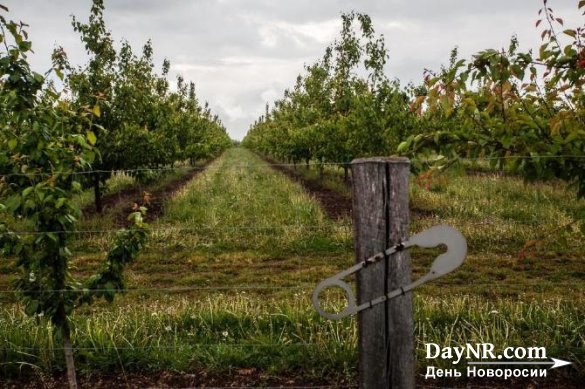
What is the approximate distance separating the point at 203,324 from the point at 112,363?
38.3 inches

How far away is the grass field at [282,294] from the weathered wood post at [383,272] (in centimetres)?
90

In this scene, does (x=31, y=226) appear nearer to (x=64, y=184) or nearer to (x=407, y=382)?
(x=64, y=184)

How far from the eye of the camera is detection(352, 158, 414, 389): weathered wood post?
224 cm

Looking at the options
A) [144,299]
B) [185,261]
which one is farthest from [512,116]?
[185,261]

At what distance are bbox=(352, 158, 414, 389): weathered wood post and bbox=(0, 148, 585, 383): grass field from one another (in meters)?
0.90

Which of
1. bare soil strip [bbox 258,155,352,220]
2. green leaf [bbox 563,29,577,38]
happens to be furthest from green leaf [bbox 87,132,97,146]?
bare soil strip [bbox 258,155,352,220]

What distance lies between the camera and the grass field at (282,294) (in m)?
4.19

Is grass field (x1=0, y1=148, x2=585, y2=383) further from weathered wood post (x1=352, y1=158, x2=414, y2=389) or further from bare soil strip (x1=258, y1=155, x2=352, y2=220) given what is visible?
weathered wood post (x1=352, y1=158, x2=414, y2=389)

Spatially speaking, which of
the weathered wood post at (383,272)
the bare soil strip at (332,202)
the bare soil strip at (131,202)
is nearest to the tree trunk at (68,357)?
the weathered wood post at (383,272)

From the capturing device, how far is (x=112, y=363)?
4.18 meters

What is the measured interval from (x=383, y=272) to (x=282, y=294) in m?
4.39

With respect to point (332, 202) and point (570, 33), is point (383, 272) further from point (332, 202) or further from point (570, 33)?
point (332, 202)

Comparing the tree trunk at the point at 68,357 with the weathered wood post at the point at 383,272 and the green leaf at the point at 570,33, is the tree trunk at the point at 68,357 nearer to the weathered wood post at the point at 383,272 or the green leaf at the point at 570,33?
the weathered wood post at the point at 383,272

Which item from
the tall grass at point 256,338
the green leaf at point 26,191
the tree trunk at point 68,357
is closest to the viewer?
the green leaf at point 26,191
